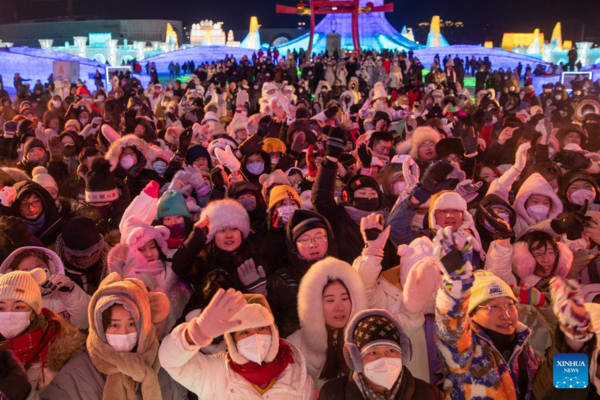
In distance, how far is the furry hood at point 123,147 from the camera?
5.87 m

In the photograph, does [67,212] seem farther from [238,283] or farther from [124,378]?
[124,378]

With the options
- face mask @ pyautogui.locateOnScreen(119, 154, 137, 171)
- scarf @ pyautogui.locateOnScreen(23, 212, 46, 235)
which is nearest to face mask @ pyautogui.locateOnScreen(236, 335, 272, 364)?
scarf @ pyautogui.locateOnScreen(23, 212, 46, 235)

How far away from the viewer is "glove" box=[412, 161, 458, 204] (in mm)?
3570

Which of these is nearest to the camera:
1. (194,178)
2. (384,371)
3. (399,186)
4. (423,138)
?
(384,371)

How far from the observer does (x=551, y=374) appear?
2.46 meters

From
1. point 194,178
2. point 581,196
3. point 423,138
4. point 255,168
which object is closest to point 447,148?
point 423,138

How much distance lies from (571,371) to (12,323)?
7.78 feet

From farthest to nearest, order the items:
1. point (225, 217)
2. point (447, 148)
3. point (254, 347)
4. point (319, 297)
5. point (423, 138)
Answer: point (423, 138), point (447, 148), point (225, 217), point (319, 297), point (254, 347)

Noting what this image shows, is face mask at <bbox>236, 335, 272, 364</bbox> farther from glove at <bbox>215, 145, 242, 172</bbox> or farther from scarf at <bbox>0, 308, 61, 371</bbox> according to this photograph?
glove at <bbox>215, 145, 242, 172</bbox>

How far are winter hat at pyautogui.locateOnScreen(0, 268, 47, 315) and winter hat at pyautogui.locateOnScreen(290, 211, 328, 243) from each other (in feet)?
4.64

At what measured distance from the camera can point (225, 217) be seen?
3715 mm

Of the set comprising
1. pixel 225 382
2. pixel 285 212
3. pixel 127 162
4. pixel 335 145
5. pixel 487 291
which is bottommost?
pixel 225 382

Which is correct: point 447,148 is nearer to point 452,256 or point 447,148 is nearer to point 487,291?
point 487,291

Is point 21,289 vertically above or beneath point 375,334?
above
